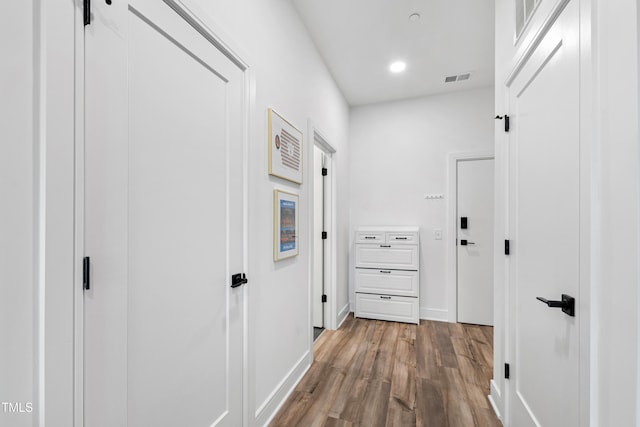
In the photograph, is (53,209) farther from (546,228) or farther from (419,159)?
(419,159)

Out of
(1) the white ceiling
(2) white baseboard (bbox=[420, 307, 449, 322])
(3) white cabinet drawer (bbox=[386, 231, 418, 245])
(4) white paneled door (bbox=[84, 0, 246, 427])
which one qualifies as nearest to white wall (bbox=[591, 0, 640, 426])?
(4) white paneled door (bbox=[84, 0, 246, 427])

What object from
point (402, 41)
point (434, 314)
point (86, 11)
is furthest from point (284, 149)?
point (434, 314)

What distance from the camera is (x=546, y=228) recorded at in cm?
124

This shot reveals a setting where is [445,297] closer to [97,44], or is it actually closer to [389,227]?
[389,227]

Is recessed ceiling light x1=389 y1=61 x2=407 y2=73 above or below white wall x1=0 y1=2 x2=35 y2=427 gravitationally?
above

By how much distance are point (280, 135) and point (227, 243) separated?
851 mm

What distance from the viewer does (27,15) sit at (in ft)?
2.15

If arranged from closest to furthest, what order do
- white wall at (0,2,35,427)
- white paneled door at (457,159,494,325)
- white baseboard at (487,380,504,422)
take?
white wall at (0,2,35,427) → white baseboard at (487,380,504,422) → white paneled door at (457,159,494,325)

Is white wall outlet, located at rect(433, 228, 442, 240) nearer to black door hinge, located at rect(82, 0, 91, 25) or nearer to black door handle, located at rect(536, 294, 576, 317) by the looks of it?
black door handle, located at rect(536, 294, 576, 317)

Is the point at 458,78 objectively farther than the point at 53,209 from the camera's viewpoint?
Yes

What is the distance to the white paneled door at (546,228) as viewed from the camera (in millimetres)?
1038

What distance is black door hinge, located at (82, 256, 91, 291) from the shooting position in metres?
0.76

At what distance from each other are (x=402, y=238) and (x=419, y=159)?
109cm

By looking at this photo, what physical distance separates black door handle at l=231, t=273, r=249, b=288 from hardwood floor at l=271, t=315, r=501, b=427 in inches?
38.2
